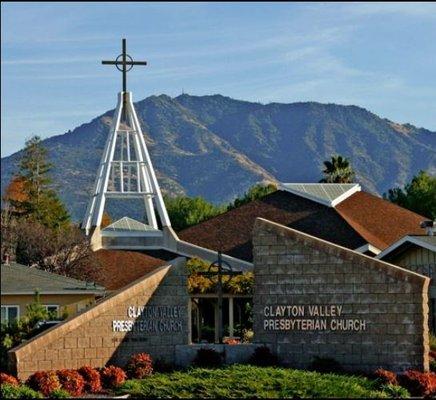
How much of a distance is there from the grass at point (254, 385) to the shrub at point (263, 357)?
69.4 inches

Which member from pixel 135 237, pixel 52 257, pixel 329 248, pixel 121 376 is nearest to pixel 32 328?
pixel 121 376

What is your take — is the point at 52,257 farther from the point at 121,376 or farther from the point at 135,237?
the point at 121,376

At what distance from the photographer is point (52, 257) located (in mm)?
68250

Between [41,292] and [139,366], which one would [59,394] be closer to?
[139,366]

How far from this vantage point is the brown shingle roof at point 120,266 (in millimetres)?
68250

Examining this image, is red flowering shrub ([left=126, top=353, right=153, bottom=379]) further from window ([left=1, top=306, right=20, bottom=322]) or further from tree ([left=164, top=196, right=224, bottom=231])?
tree ([left=164, top=196, right=224, bottom=231])

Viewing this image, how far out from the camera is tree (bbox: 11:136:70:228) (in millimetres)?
108188

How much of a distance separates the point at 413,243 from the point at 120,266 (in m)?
24.8

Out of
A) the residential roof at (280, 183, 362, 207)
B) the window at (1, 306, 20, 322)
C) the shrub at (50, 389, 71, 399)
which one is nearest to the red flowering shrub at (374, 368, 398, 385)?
the shrub at (50, 389, 71, 399)

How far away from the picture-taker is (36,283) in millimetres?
52281

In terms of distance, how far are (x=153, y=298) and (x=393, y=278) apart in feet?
25.0


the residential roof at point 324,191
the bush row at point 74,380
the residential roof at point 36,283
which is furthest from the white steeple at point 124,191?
the bush row at point 74,380

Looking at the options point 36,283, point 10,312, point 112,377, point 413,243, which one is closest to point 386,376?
point 112,377

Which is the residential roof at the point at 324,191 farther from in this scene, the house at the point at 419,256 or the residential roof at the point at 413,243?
the residential roof at the point at 413,243
